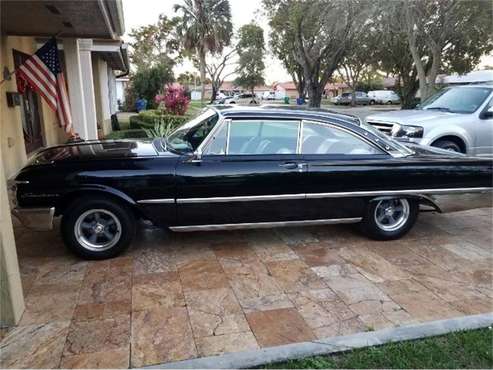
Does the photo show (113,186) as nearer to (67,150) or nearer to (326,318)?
(67,150)

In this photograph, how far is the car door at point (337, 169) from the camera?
4605 millimetres

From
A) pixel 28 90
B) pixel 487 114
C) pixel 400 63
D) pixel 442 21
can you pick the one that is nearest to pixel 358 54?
pixel 400 63

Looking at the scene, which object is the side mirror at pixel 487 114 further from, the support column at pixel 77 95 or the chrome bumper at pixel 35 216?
the support column at pixel 77 95

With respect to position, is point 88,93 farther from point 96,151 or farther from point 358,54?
point 358,54

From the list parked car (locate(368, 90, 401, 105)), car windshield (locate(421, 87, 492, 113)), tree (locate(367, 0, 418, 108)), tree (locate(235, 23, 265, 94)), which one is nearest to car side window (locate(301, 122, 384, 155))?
car windshield (locate(421, 87, 492, 113))

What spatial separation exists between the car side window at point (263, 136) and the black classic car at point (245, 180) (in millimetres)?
12

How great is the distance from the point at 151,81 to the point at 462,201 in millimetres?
23636

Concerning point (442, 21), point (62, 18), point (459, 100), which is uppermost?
point (442, 21)

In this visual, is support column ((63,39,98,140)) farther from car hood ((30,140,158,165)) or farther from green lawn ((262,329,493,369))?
green lawn ((262,329,493,369))

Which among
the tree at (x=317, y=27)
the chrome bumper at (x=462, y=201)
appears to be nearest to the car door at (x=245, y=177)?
the chrome bumper at (x=462, y=201)

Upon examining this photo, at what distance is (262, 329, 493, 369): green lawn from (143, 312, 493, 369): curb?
51mm

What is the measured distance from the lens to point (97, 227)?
13.9ft

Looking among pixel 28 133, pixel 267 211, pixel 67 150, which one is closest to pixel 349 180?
pixel 267 211

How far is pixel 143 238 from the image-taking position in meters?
4.96
